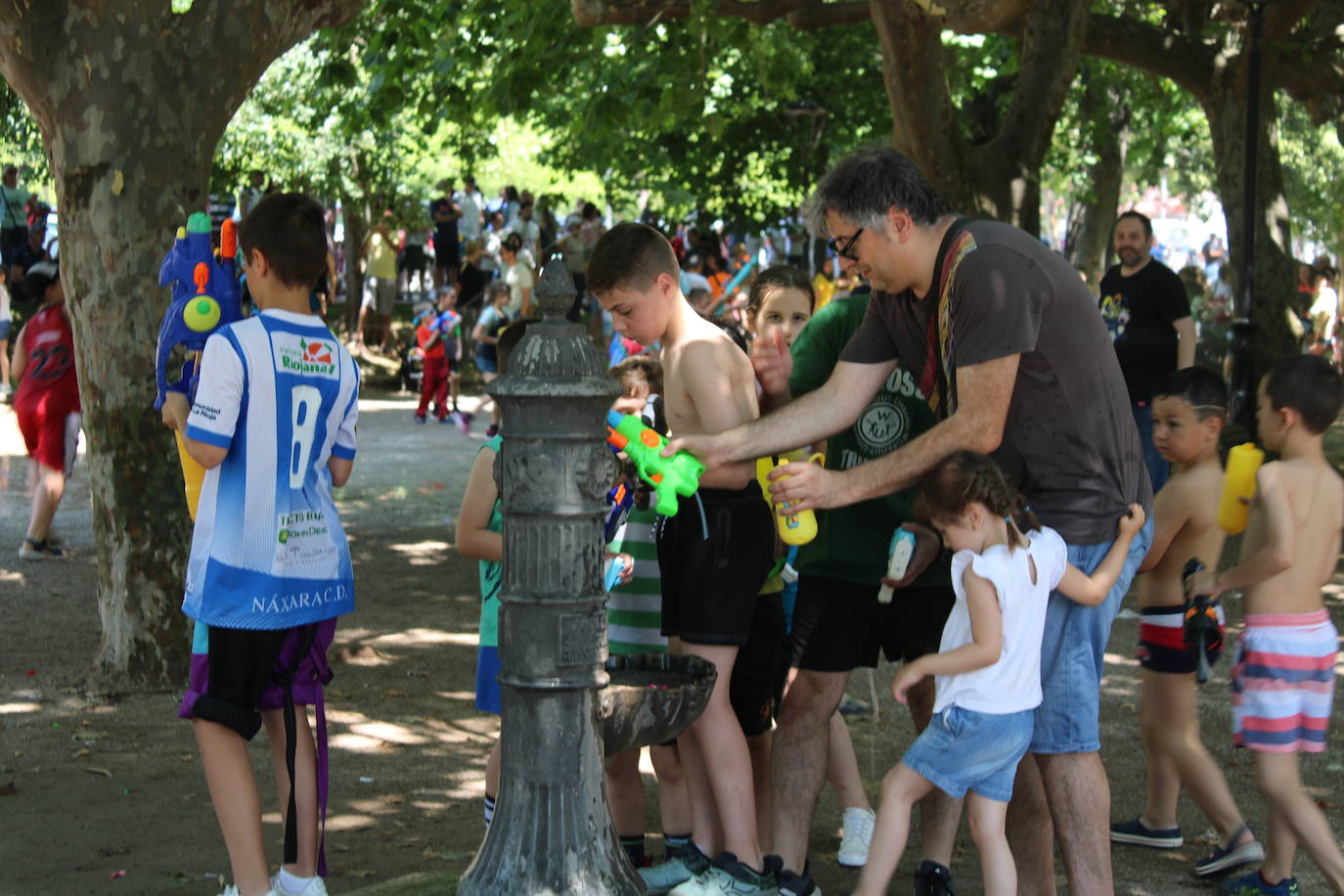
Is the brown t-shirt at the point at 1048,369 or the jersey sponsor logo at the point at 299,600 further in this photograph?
the jersey sponsor logo at the point at 299,600

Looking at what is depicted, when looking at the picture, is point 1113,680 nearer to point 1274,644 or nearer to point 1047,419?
point 1274,644

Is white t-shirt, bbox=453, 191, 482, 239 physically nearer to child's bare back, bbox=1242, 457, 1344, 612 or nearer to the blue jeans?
the blue jeans

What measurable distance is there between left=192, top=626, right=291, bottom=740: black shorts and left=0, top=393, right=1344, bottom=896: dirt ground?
22.2 inches

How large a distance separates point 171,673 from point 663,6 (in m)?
6.72

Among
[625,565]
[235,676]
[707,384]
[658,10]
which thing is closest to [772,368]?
[707,384]

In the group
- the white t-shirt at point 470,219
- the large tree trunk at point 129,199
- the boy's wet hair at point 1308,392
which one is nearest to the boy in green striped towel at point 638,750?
the boy's wet hair at point 1308,392

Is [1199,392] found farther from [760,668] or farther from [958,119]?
[958,119]

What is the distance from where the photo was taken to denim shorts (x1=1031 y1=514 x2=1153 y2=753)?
3.84m

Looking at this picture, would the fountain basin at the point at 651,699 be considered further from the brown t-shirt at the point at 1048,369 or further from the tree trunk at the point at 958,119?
the tree trunk at the point at 958,119

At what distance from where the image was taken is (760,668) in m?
4.65

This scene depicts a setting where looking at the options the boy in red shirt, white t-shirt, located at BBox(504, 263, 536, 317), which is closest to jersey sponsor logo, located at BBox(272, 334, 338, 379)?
the boy in red shirt

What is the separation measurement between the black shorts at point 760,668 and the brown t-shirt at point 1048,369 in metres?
1.01

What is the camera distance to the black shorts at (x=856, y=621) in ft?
14.4

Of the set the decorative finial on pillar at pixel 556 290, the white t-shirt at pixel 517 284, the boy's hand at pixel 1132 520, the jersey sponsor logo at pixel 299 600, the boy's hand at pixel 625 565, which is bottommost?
the jersey sponsor logo at pixel 299 600
